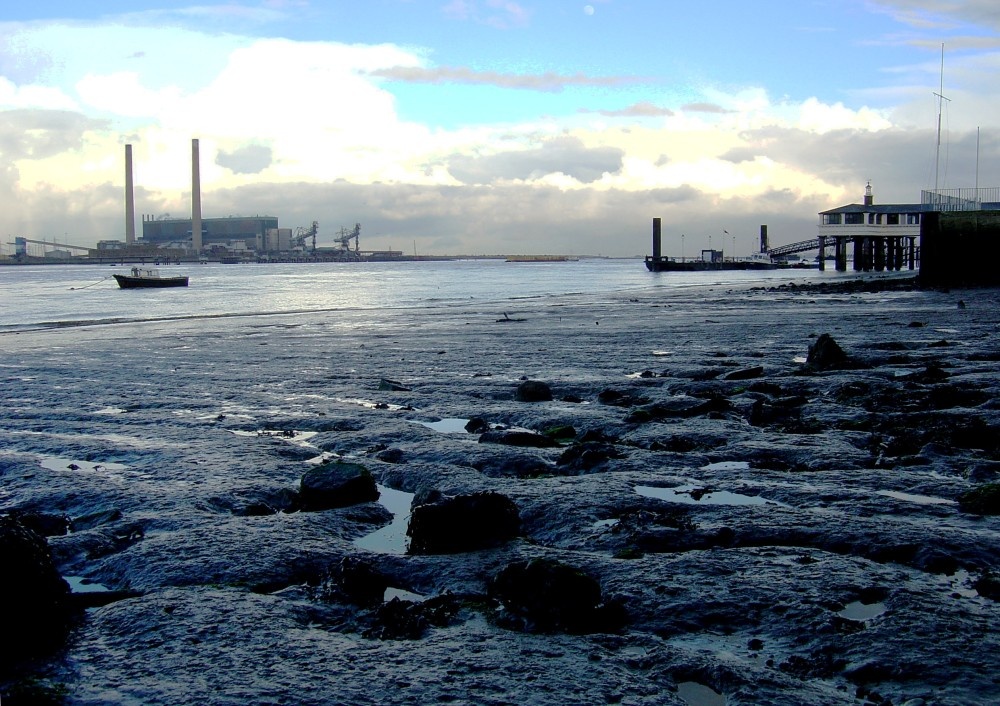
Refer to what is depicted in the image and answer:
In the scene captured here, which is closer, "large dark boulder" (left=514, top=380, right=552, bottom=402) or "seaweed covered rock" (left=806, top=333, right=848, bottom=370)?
"large dark boulder" (left=514, top=380, right=552, bottom=402)

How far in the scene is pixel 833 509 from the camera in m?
6.31

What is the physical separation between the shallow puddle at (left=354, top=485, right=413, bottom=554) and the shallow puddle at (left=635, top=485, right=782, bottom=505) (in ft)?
5.79

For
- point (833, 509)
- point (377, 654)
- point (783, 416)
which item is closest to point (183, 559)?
point (377, 654)

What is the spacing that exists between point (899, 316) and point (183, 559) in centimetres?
2383

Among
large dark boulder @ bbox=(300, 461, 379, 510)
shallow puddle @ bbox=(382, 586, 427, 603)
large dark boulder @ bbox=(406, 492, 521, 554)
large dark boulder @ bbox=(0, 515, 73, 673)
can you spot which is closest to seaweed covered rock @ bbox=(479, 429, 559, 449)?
large dark boulder @ bbox=(300, 461, 379, 510)

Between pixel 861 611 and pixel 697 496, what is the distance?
7.52ft

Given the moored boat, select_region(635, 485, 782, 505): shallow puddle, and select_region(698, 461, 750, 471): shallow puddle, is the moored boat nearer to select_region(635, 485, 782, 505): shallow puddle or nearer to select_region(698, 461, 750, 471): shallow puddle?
select_region(698, 461, 750, 471): shallow puddle

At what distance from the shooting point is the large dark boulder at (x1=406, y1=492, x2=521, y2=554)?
221 inches

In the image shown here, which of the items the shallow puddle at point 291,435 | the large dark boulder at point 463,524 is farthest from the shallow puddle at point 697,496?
the shallow puddle at point 291,435

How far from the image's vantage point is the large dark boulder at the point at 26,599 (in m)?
4.24

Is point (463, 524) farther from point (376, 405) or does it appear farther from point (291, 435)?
point (376, 405)

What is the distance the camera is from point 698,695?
3770mm

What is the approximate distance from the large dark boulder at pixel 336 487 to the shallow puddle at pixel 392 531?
0.56ft

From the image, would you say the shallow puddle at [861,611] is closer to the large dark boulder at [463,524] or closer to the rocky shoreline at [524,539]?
the rocky shoreline at [524,539]
